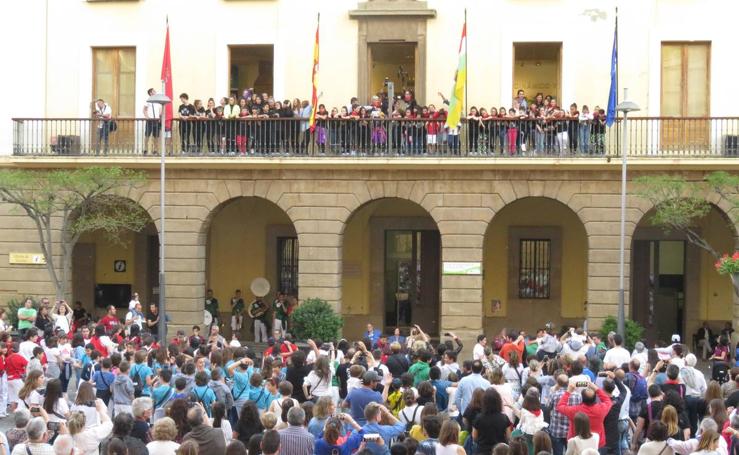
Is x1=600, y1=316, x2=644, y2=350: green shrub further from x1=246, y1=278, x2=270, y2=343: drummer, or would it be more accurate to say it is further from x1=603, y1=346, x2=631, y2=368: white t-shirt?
x1=246, y1=278, x2=270, y2=343: drummer

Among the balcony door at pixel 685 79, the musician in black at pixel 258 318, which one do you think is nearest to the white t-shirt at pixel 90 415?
the musician in black at pixel 258 318

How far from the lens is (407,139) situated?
31328 millimetres

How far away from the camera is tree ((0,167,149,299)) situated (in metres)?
30.7

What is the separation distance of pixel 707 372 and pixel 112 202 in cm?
1548

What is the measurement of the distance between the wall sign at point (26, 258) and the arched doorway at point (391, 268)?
8217 millimetres

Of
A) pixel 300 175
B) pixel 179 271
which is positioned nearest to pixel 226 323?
pixel 179 271

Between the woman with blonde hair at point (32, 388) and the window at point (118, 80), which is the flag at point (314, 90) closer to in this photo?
the window at point (118, 80)

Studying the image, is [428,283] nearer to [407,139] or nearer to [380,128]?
[407,139]

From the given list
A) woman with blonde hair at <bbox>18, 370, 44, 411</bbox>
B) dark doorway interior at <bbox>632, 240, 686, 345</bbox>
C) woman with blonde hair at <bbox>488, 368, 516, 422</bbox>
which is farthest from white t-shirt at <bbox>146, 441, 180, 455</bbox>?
dark doorway interior at <bbox>632, 240, 686, 345</bbox>

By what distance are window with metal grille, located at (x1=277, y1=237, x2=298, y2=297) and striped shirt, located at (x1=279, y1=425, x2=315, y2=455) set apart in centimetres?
2247

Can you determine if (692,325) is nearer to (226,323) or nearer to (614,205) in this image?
(614,205)

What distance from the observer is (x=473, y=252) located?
31375 millimetres


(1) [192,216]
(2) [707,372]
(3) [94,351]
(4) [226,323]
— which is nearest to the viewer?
(3) [94,351]

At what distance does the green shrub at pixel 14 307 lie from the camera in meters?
31.1
